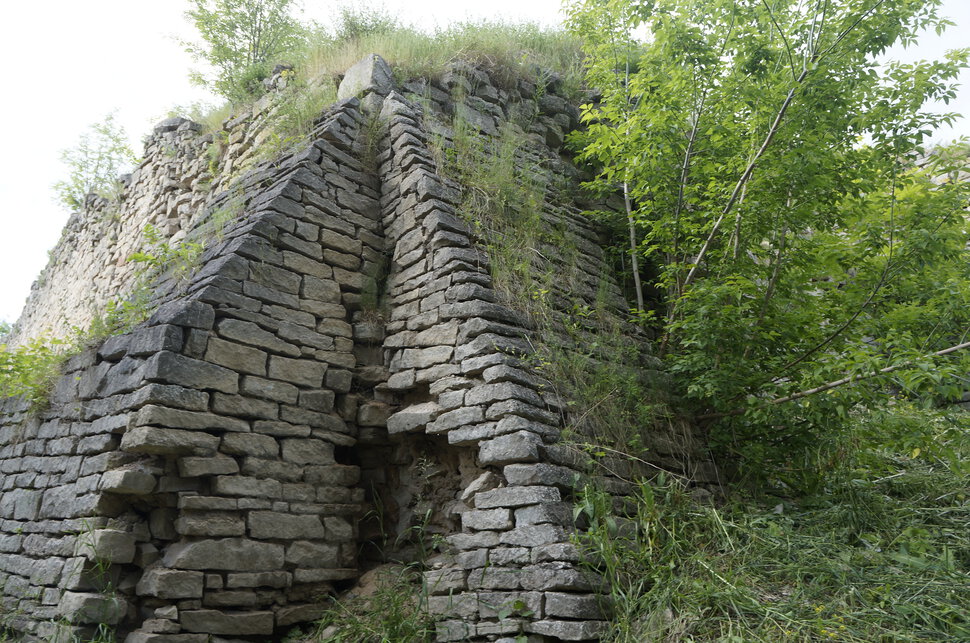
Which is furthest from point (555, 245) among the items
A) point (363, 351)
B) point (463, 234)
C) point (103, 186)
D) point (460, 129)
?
point (103, 186)

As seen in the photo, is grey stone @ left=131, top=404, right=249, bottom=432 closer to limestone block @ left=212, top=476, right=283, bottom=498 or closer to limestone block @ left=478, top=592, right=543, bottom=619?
limestone block @ left=212, top=476, right=283, bottom=498

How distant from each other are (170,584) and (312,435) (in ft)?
3.84

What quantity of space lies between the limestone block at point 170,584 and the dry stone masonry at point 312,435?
1 cm

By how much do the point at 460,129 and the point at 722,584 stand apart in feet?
13.4

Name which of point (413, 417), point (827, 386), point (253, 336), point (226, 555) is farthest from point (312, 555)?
point (827, 386)

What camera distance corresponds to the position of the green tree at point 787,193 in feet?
13.6

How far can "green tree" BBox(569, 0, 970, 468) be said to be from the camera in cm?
415

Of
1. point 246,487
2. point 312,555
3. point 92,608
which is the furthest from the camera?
point 312,555

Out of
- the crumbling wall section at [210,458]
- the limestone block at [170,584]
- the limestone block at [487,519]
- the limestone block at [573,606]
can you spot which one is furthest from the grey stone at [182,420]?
the limestone block at [573,606]

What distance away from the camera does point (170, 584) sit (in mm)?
3348

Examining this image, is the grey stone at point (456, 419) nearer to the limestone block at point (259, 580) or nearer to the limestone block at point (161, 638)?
the limestone block at point (259, 580)

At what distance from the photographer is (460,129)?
18.2 feet

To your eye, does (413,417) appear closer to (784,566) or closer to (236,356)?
(236,356)

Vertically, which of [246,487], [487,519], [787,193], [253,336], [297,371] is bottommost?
[487,519]
